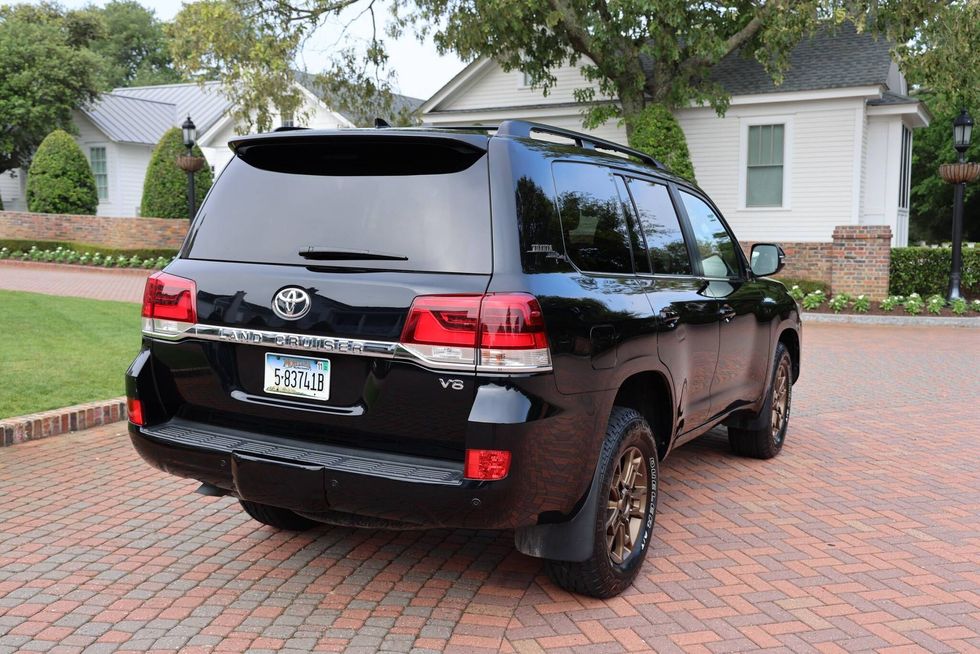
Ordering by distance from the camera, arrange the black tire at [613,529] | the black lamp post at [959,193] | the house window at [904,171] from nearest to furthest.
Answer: the black tire at [613,529]
the black lamp post at [959,193]
the house window at [904,171]

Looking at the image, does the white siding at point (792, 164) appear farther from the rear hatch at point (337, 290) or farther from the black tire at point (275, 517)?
the rear hatch at point (337, 290)

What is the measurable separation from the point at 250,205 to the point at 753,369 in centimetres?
343

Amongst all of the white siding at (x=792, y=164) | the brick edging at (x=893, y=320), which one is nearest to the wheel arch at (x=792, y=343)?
the brick edging at (x=893, y=320)

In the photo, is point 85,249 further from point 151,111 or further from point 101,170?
point 151,111

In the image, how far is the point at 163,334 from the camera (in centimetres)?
380

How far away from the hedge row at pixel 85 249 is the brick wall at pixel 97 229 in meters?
0.50

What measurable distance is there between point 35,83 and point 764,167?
90.6ft

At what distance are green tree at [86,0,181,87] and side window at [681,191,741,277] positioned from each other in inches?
2850

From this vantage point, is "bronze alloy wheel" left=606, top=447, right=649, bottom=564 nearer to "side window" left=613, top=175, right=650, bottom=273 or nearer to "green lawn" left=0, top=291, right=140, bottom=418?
"side window" left=613, top=175, right=650, bottom=273

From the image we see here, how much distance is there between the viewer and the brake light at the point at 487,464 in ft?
10.5

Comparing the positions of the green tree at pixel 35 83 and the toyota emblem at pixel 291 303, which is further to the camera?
the green tree at pixel 35 83

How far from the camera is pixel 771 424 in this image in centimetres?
627

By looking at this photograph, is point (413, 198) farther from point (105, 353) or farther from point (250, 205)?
point (105, 353)

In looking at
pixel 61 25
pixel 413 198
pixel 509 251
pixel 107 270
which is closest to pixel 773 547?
pixel 509 251
